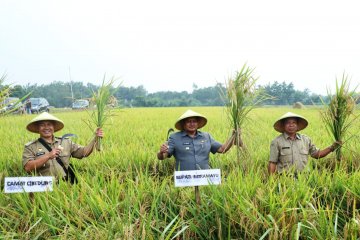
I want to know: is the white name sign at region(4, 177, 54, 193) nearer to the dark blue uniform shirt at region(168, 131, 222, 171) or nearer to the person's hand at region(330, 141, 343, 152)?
the dark blue uniform shirt at region(168, 131, 222, 171)

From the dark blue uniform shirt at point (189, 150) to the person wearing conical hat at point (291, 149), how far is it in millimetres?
629

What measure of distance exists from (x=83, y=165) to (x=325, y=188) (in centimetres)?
283

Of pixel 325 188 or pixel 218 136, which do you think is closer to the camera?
pixel 325 188

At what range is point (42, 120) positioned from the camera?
3.53 meters

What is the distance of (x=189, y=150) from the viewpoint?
12.2 feet

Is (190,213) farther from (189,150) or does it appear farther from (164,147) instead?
(189,150)

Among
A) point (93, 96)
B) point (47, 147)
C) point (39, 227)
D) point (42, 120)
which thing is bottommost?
point (39, 227)

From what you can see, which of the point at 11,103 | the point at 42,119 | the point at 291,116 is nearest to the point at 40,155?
the point at 42,119


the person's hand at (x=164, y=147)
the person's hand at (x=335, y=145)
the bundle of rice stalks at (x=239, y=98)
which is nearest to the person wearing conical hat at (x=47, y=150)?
the person's hand at (x=164, y=147)

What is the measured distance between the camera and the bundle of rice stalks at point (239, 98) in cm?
336

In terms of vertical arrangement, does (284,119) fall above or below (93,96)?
below

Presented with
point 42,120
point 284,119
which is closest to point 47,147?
point 42,120

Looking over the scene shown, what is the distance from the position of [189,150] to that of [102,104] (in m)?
1.10

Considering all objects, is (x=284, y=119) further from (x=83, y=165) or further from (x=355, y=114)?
(x=83, y=165)
